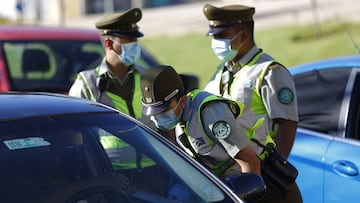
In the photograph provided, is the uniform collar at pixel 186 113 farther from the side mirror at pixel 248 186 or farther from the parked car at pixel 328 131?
the parked car at pixel 328 131

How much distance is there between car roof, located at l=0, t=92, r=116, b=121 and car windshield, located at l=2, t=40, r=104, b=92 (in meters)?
2.76

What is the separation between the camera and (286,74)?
3.99m

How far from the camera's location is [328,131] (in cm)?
478

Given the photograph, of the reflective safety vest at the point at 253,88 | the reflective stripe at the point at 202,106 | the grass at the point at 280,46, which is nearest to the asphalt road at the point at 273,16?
the grass at the point at 280,46

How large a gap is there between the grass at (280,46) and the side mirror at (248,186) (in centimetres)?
929

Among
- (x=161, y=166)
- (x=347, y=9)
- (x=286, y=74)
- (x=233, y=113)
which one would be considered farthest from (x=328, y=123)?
(x=347, y=9)

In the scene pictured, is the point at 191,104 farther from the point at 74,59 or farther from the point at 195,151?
the point at 74,59

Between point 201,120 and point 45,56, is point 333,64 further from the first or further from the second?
point 45,56

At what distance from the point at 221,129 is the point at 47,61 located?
3.55 meters

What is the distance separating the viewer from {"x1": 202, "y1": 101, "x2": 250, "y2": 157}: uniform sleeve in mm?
3385

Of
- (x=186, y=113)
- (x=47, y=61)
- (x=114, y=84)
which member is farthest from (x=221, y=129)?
(x=47, y=61)

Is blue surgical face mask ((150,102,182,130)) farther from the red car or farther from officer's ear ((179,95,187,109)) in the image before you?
the red car

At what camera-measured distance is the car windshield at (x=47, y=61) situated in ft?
21.2

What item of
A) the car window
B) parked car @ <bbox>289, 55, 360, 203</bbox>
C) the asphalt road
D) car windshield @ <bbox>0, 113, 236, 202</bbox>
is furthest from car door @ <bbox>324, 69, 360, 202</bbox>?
the asphalt road
